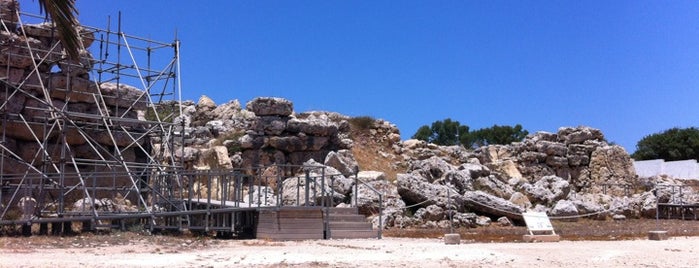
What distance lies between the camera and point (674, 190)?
3228 cm

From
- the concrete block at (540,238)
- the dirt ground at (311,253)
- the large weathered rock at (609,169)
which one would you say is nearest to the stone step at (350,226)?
the dirt ground at (311,253)

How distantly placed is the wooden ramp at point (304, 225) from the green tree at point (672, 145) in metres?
58.9

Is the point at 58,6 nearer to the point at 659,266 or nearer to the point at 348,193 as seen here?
the point at 659,266

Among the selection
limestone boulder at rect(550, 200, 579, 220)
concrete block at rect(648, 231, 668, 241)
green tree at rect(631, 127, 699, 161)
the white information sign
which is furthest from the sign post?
green tree at rect(631, 127, 699, 161)

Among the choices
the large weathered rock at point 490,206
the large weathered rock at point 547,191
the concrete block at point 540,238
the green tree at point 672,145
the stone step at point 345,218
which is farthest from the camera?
the green tree at point 672,145

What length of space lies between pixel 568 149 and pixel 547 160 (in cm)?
129

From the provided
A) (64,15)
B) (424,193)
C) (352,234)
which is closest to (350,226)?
(352,234)

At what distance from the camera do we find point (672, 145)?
229ft

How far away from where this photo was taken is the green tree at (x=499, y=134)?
269 ft

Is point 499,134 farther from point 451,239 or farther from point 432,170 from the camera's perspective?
point 451,239

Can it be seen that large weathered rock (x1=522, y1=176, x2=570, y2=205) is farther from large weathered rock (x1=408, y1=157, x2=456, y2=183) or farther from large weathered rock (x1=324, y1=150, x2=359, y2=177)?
large weathered rock (x1=324, y1=150, x2=359, y2=177)

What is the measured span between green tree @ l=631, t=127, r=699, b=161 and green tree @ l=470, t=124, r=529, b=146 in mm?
13529

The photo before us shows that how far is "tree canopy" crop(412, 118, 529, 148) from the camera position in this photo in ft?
270

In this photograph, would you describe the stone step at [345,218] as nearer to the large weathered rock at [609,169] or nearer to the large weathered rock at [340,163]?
the large weathered rock at [340,163]
